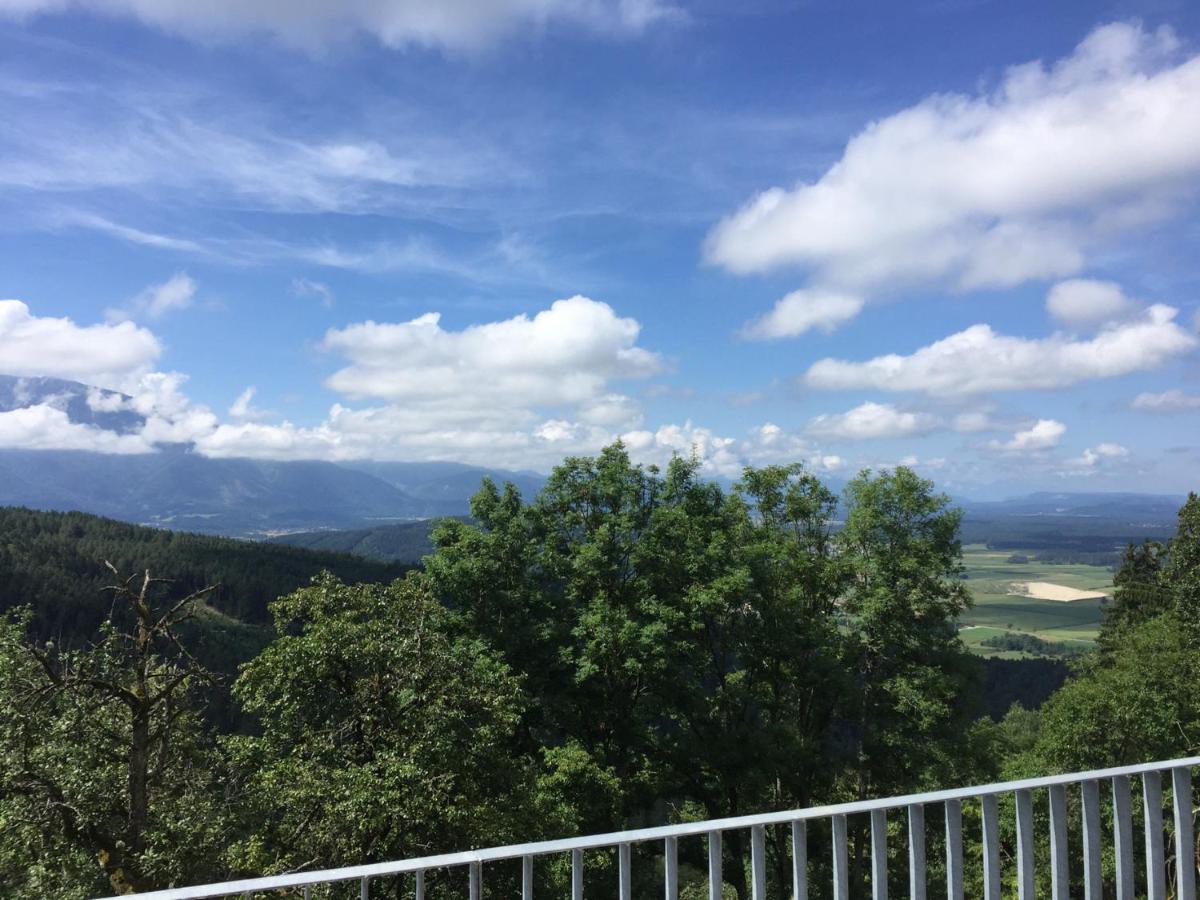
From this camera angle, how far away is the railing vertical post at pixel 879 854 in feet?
9.28

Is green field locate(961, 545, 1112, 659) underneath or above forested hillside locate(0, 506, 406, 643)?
underneath

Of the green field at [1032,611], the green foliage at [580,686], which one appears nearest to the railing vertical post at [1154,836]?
the green foliage at [580,686]

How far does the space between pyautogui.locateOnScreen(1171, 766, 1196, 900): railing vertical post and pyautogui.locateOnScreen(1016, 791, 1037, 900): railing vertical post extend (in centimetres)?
60

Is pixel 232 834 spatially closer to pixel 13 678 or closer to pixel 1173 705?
pixel 13 678

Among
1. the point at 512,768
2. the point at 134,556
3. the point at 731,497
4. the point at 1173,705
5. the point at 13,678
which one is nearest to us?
the point at 13,678

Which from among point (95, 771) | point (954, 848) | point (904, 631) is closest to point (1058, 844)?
point (954, 848)

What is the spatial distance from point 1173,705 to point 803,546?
10.1 meters

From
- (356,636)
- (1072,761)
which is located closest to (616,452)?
(356,636)

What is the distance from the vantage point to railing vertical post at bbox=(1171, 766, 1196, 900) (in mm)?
3131

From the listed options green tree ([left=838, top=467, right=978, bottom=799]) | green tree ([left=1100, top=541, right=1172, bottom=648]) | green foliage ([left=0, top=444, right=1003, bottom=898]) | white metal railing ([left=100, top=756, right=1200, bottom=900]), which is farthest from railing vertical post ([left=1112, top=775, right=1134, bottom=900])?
green tree ([left=1100, top=541, right=1172, bottom=648])

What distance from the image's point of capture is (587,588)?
17875mm

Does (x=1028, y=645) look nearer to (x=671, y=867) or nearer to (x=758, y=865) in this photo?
(x=758, y=865)

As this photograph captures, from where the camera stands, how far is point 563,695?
17031mm

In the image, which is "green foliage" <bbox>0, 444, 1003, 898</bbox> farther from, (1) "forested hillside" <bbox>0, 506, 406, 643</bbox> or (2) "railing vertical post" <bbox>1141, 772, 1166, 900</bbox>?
(1) "forested hillside" <bbox>0, 506, 406, 643</bbox>
